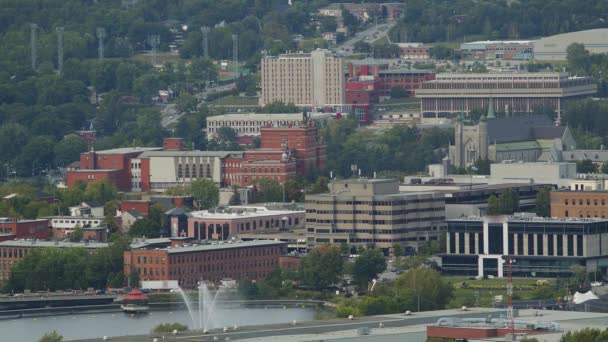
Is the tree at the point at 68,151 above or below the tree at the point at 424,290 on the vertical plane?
above

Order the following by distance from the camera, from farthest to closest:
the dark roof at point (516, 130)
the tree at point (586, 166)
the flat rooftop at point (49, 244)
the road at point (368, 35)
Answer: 1. the road at point (368, 35)
2. the dark roof at point (516, 130)
3. the tree at point (586, 166)
4. the flat rooftop at point (49, 244)

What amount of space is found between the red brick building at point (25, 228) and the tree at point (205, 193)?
378 inches

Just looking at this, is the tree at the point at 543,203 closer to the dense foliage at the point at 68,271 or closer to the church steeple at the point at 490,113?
the dense foliage at the point at 68,271

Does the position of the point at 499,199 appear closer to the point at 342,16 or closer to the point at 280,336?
the point at 280,336

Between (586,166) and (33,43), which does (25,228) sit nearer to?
(586,166)

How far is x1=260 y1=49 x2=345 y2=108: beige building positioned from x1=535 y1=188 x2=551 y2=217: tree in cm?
4294

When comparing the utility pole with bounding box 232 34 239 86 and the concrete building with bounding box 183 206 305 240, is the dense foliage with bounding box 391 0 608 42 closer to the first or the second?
the utility pole with bounding box 232 34 239 86

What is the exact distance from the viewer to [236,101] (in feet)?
470

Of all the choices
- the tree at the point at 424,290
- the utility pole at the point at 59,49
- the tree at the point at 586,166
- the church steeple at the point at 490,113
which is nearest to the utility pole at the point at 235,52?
the utility pole at the point at 59,49

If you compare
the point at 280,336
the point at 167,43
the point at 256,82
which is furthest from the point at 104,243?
the point at 167,43

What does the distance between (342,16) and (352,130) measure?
121 ft

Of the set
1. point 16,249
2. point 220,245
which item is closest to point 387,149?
point 16,249

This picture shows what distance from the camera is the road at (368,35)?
15812 cm

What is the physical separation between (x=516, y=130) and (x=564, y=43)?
31.4 metres
